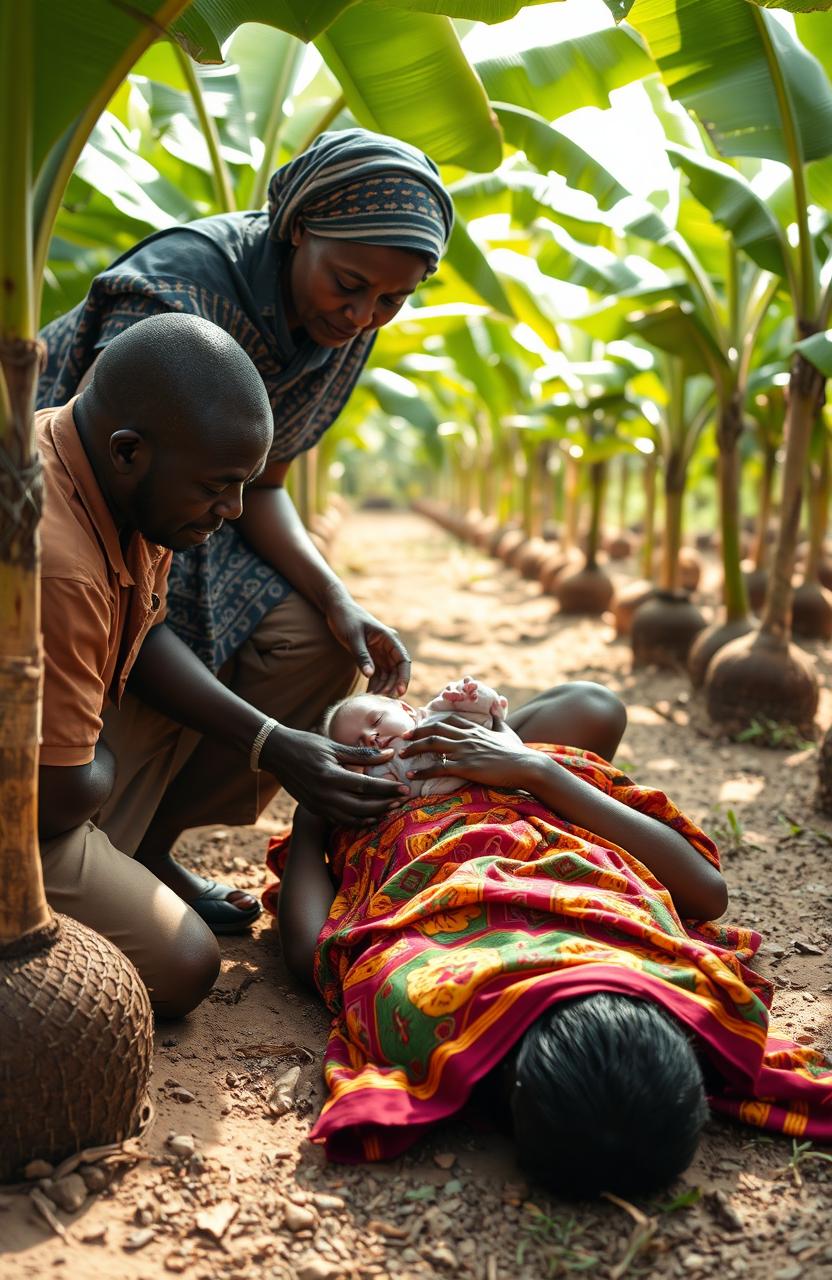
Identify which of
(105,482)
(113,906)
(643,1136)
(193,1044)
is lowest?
(193,1044)

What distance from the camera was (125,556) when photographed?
2129 mm

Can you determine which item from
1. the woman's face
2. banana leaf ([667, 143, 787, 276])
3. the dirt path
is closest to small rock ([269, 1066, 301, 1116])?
the dirt path

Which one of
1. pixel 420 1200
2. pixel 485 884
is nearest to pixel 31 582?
pixel 485 884

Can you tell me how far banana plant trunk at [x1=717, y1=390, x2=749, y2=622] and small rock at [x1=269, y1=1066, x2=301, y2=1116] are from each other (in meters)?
3.85

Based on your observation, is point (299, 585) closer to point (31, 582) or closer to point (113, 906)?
point (113, 906)

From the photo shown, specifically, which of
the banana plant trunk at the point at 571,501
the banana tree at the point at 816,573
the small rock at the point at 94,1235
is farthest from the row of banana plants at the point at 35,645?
the banana plant trunk at the point at 571,501

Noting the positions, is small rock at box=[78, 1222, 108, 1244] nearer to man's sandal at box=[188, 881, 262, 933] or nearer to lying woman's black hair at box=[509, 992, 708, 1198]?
lying woman's black hair at box=[509, 992, 708, 1198]

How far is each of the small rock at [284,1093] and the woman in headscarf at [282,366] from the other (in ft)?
1.73

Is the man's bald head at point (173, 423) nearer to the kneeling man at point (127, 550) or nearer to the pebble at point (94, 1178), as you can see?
the kneeling man at point (127, 550)

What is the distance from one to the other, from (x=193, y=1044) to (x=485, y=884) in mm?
710

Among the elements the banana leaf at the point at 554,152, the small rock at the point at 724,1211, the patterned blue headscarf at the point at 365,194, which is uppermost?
the banana leaf at the point at 554,152

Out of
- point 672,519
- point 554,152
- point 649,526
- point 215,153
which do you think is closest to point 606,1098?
point 554,152

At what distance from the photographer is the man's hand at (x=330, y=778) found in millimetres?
2354

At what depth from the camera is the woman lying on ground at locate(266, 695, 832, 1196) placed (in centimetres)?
166
